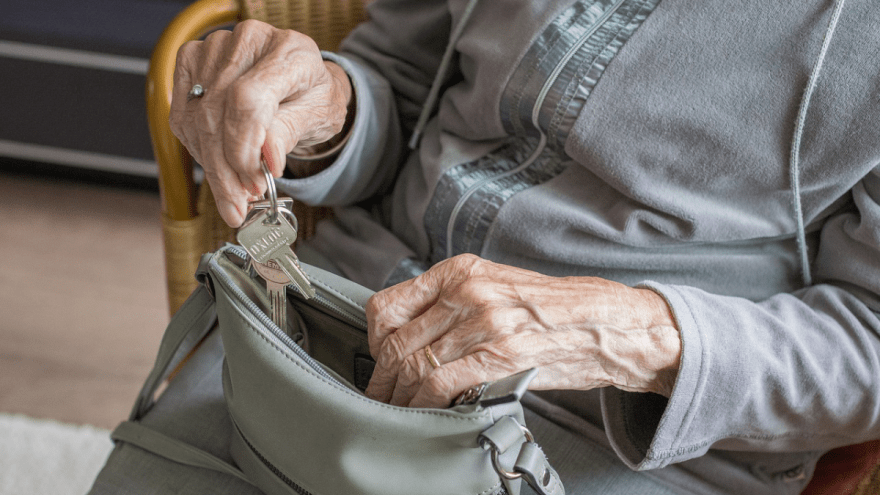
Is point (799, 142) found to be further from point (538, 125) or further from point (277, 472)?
point (277, 472)

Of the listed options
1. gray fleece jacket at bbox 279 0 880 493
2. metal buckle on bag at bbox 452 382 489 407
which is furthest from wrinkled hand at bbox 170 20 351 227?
metal buckle on bag at bbox 452 382 489 407

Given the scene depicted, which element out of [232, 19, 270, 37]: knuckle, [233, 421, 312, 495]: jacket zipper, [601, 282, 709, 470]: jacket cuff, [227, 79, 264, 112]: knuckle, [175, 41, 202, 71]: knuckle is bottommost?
[233, 421, 312, 495]: jacket zipper

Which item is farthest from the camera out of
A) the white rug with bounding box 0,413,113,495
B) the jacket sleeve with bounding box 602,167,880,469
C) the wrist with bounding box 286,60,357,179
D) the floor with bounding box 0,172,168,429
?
the floor with bounding box 0,172,168,429

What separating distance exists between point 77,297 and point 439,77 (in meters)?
1.21

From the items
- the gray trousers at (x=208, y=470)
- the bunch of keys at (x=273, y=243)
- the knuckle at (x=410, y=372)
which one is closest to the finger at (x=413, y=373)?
the knuckle at (x=410, y=372)

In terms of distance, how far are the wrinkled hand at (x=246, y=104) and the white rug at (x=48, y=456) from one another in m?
0.88

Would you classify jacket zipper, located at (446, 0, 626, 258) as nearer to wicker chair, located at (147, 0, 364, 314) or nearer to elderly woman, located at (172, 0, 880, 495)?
elderly woman, located at (172, 0, 880, 495)

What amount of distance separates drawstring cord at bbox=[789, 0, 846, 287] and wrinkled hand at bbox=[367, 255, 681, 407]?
0.58ft

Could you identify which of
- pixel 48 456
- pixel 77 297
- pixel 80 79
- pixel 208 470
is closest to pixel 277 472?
pixel 208 470

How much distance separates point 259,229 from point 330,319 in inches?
4.8

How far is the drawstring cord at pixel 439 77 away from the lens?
77 centimetres

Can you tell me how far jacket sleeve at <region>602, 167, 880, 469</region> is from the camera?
0.58m

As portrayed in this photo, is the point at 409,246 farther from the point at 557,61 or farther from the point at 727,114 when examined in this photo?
the point at 727,114

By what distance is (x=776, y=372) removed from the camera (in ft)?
1.91
